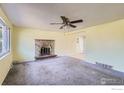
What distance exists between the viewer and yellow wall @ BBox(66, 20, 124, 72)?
2.24 m

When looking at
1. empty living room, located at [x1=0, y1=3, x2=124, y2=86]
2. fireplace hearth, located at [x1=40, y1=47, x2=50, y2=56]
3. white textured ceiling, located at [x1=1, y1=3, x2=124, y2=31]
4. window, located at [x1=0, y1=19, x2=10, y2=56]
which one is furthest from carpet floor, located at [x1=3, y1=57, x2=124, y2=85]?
white textured ceiling, located at [x1=1, y1=3, x2=124, y2=31]

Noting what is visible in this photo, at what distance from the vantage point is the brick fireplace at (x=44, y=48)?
1960mm

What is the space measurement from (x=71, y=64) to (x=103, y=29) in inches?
38.2

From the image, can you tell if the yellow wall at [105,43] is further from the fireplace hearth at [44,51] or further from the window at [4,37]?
the window at [4,37]

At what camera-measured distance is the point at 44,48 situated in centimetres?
208

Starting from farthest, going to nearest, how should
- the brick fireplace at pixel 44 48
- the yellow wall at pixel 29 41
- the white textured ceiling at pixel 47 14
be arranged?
Answer: the brick fireplace at pixel 44 48 < the yellow wall at pixel 29 41 < the white textured ceiling at pixel 47 14

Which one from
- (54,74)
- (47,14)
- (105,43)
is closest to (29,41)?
(47,14)

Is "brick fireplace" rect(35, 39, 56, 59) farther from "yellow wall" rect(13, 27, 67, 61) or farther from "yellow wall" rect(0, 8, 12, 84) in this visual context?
"yellow wall" rect(0, 8, 12, 84)

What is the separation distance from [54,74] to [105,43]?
4.10 ft

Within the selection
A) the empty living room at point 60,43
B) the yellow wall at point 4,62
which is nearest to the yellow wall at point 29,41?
the empty living room at point 60,43

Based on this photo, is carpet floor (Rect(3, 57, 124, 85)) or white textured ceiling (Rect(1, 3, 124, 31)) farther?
carpet floor (Rect(3, 57, 124, 85))

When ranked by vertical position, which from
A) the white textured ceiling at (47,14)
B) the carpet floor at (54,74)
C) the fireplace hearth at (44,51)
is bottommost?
the carpet floor at (54,74)
